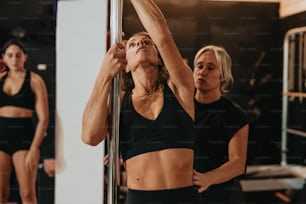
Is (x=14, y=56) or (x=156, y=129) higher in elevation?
(x=14, y=56)

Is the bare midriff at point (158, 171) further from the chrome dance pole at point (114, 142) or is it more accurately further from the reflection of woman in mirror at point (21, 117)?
the reflection of woman in mirror at point (21, 117)

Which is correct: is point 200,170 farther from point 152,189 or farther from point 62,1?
point 62,1

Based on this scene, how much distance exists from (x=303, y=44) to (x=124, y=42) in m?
0.75

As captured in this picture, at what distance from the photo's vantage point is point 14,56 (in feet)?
4.99

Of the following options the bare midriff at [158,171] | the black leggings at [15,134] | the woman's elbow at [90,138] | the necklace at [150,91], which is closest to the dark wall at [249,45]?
the necklace at [150,91]

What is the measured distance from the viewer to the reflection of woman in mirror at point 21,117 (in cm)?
152

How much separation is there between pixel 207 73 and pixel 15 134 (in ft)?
2.75

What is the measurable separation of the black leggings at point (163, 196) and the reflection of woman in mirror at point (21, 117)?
417 mm

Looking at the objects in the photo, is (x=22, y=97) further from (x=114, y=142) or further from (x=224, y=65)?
(x=224, y=65)

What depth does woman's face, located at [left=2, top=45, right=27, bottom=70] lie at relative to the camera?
1517 millimetres

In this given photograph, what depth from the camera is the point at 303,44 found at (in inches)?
60.4

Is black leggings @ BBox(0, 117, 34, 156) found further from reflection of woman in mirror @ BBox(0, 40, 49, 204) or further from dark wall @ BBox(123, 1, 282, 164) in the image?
dark wall @ BBox(123, 1, 282, 164)

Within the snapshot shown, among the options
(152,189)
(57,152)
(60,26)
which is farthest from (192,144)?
(60,26)

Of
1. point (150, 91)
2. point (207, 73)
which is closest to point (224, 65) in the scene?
point (207, 73)
